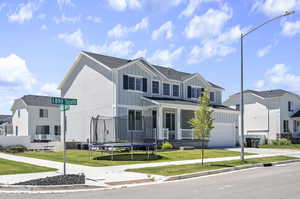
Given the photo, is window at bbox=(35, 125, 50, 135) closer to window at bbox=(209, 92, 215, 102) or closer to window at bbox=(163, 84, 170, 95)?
window at bbox=(163, 84, 170, 95)

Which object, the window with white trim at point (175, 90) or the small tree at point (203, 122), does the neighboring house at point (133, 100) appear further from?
the small tree at point (203, 122)

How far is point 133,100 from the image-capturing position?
3141cm

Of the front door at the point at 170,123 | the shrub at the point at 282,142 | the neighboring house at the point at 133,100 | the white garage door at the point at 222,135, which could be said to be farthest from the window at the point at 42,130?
the shrub at the point at 282,142

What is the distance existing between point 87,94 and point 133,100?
4.83 metres

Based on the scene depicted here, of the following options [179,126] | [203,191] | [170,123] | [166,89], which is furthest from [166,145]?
[203,191]

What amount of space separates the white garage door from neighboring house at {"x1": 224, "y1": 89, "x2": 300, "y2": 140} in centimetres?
1032

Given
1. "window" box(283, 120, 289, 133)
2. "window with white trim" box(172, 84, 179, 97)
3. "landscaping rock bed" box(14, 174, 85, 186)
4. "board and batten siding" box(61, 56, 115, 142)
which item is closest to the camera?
"landscaping rock bed" box(14, 174, 85, 186)

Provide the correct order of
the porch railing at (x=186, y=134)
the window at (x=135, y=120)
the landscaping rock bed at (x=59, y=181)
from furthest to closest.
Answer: the porch railing at (x=186, y=134)
the window at (x=135, y=120)
the landscaping rock bed at (x=59, y=181)

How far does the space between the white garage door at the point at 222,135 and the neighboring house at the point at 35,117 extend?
24.5 m

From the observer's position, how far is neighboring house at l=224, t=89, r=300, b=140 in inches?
1884

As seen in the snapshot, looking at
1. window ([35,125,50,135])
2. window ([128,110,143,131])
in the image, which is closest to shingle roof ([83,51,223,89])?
window ([128,110,143,131])

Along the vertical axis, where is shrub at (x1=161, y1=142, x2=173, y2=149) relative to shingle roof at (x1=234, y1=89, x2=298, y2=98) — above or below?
below

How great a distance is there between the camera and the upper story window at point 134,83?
102 feet

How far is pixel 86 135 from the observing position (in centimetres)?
3338
